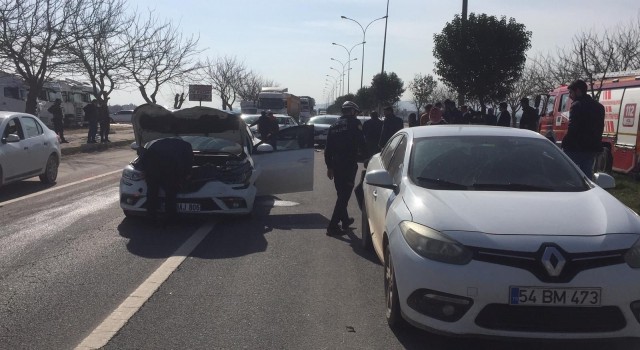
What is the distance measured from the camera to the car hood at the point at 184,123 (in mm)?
10742

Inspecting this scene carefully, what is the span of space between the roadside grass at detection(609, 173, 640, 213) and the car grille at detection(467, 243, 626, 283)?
676 centimetres

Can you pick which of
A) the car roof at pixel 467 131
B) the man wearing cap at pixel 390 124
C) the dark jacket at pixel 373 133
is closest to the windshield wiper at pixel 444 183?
the car roof at pixel 467 131

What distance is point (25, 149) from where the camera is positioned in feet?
43.6

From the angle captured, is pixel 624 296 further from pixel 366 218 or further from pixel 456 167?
pixel 366 218

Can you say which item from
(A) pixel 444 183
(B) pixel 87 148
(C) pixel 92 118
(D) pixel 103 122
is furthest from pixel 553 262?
(D) pixel 103 122

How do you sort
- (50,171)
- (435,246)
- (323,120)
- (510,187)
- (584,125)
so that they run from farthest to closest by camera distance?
1. (323,120)
2. (50,171)
3. (584,125)
4. (510,187)
5. (435,246)

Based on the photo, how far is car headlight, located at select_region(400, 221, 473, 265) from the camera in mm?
4473

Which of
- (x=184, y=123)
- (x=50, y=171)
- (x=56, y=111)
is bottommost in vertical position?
(x=50, y=171)

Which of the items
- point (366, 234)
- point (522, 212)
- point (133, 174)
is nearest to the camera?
point (522, 212)

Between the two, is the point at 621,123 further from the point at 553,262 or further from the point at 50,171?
the point at 553,262

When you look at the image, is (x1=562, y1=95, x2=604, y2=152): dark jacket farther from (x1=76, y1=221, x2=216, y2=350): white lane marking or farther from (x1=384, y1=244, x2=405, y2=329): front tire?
(x1=76, y1=221, x2=216, y2=350): white lane marking

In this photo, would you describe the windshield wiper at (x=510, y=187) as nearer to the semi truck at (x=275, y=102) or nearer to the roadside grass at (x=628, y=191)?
the roadside grass at (x=628, y=191)

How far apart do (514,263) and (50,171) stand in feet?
40.7

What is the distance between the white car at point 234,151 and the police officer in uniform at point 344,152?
57.1 inches
